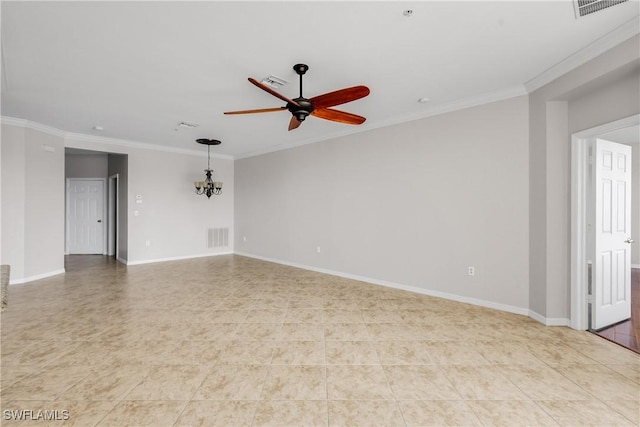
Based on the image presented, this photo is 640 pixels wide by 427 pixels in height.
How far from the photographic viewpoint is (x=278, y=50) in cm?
249

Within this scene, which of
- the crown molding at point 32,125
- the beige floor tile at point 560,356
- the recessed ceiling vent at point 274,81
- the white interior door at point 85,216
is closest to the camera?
the beige floor tile at point 560,356

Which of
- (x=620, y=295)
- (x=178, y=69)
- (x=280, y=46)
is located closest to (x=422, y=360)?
(x=620, y=295)

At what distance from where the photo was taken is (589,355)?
238cm

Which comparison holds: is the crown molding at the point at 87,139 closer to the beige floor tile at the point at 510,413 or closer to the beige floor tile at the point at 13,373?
the beige floor tile at the point at 13,373

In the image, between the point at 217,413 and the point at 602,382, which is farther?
the point at 602,382

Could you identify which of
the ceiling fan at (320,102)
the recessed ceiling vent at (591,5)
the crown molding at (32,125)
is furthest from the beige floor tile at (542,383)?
the crown molding at (32,125)

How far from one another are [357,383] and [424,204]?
2838 mm

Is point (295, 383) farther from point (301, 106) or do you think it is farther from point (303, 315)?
point (301, 106)

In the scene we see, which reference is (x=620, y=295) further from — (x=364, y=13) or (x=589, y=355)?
(x=364, y=13)

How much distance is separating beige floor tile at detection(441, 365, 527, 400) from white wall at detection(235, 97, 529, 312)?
5.31ft

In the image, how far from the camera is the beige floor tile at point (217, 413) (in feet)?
5.37

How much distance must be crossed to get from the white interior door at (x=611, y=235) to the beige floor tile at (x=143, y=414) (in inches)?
160

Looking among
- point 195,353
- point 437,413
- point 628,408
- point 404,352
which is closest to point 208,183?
point 195,353

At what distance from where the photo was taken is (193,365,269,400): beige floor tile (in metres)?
1.88
